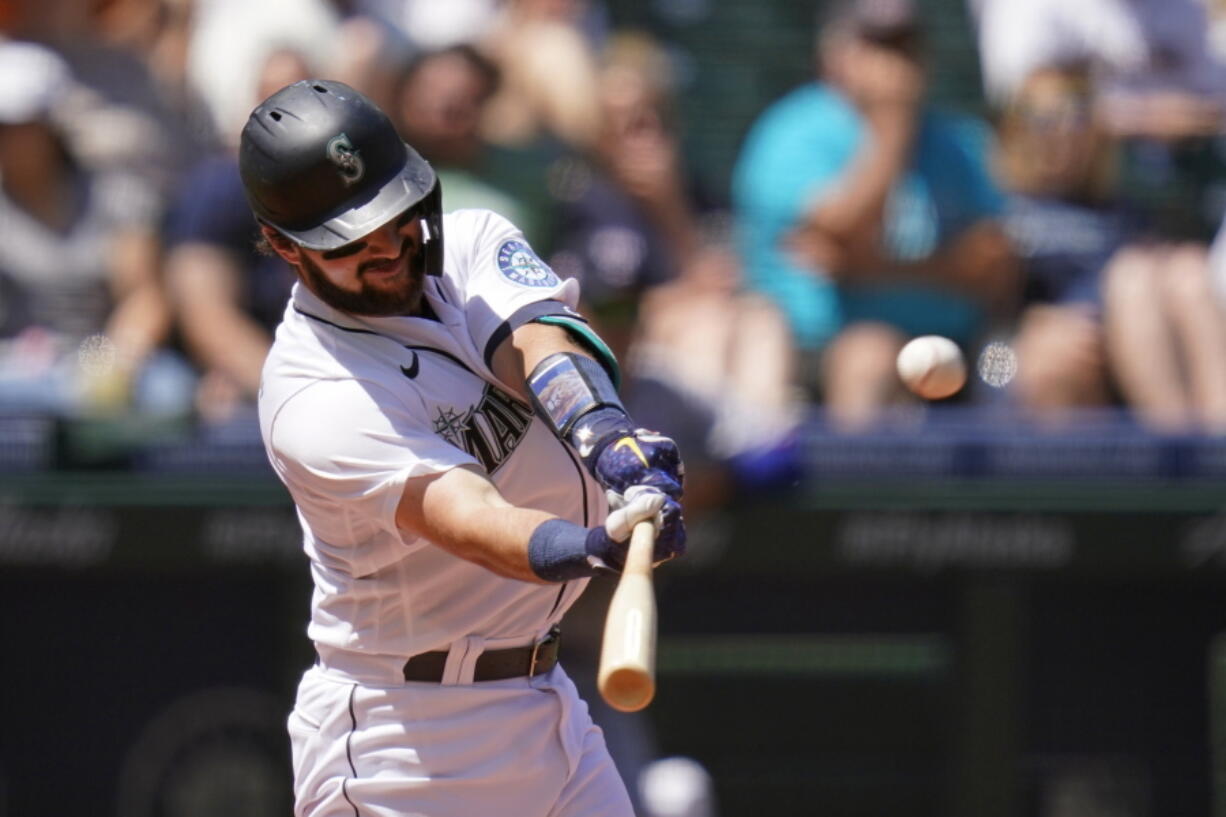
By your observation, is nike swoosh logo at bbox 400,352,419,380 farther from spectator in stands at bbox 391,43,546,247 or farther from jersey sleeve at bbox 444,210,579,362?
spectator in stands at bbox 391,43,546,247

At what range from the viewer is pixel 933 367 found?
3.35 meters

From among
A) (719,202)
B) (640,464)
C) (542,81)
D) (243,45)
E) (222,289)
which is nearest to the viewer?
(640,464)

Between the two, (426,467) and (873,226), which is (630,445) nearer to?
(426,467)

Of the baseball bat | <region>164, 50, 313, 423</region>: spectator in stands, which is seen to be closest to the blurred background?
<region>164, 50, 313, 423</region>: spectator in stands

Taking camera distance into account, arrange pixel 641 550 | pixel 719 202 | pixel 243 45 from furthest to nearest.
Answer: pixel 719 202, pixel 243 45, pixel 641 550

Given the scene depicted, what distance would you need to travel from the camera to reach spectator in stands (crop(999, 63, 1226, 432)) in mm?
5871

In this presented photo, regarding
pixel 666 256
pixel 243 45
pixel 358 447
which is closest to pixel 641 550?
pixel 358 447

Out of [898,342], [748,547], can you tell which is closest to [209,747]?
[748,547]

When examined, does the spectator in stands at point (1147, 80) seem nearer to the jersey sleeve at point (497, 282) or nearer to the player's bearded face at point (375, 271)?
the jersey sleeve at point (497, 282)

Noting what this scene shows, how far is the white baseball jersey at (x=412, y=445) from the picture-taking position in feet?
9.93

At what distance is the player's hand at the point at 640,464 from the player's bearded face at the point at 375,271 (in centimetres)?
51

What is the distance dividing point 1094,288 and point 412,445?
357cm

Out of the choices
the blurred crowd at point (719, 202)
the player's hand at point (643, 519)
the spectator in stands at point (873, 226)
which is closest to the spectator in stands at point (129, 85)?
the blurred crowd at point (719, 202)

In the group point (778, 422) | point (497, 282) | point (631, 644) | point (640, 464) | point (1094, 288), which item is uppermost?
point (497, 282)
